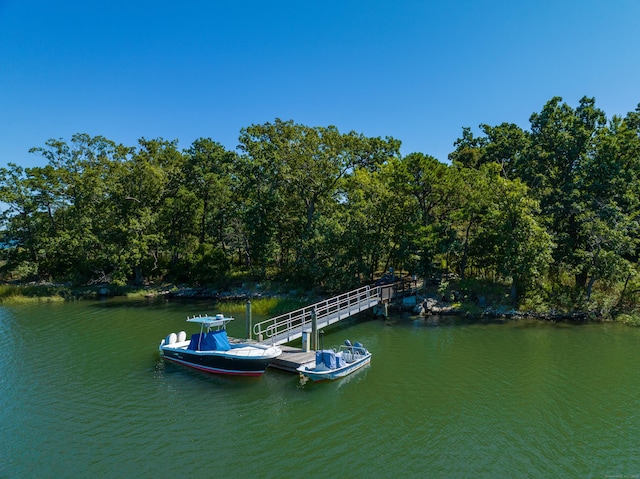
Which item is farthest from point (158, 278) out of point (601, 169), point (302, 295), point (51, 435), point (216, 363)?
point (601, 169)

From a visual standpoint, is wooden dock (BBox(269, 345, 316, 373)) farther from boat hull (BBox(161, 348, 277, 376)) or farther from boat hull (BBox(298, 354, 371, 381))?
boat hull (BBox(298, 354, 371, 381))

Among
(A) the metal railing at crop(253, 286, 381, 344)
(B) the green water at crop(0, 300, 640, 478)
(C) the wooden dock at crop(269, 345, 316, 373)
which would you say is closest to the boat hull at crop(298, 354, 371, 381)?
(B) the green water at crop(0, 300, 640, 478)

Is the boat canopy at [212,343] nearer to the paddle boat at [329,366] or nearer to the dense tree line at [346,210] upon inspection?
the paddle boat at [329,366]

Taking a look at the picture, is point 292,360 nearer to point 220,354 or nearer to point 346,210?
point 220,354

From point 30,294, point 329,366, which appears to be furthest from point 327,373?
point 30,294

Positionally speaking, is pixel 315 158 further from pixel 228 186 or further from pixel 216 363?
pixel 216 363
